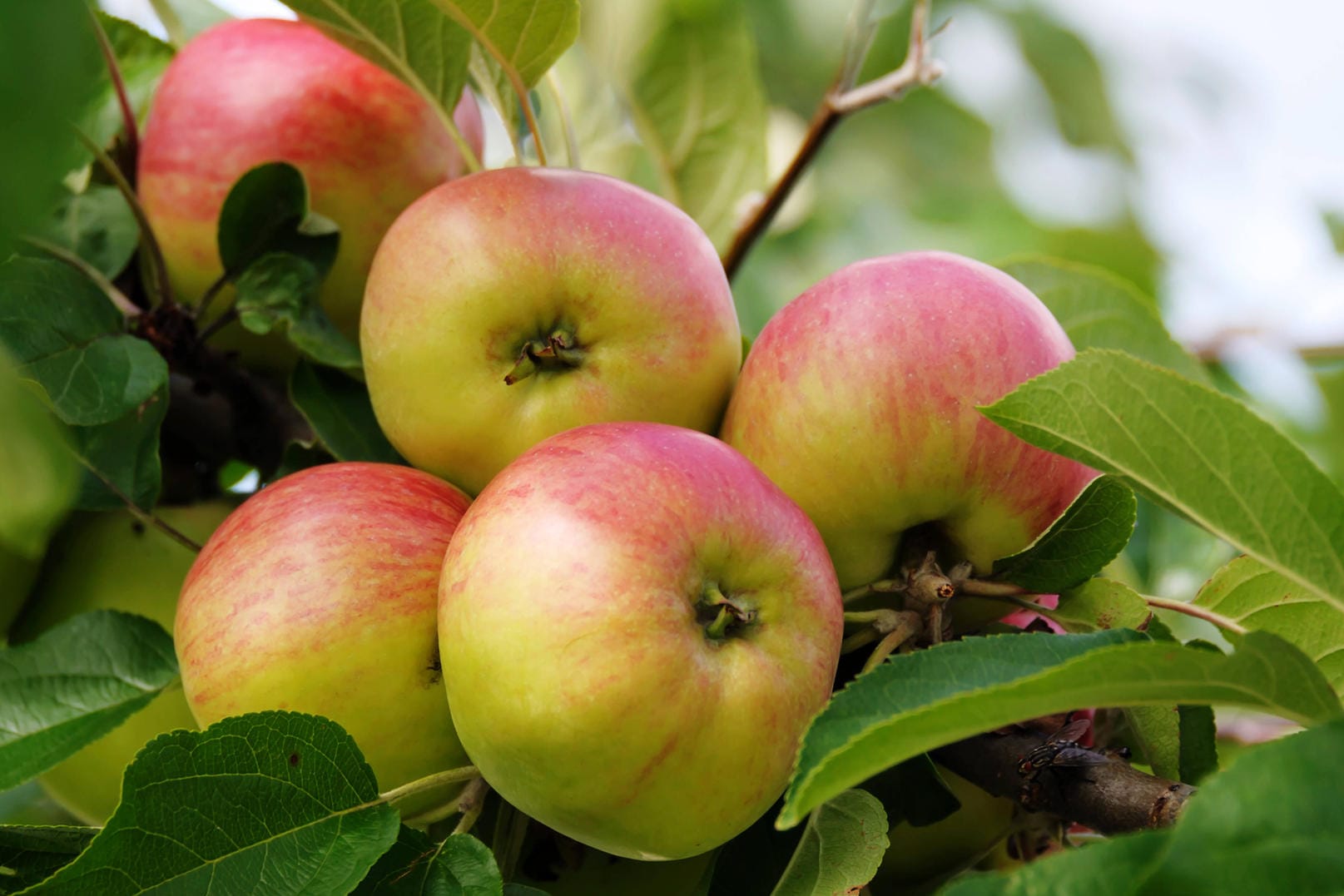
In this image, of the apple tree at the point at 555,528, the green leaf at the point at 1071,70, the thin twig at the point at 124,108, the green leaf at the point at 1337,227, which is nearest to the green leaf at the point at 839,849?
the apple tree at the point at 555,528

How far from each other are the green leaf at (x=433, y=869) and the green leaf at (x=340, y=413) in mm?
290

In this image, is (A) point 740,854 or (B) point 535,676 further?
(A) point 740,854

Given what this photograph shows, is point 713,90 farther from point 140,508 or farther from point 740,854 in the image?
point 740,854

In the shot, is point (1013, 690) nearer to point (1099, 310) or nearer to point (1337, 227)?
point (1099, 310)

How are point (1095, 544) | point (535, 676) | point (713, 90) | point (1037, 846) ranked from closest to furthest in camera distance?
point (535, 676) → point (1095, 544) → point (1037, 846) → point (713, 90)

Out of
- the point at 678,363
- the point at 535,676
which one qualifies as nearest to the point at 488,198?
the point at 678,363

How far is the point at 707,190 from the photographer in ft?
3.70

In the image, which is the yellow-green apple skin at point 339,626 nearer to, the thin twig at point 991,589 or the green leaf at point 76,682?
the green leaf at point 76,682

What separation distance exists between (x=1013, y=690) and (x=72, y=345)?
62 centimetres

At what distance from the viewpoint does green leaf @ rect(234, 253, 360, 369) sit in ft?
2.62

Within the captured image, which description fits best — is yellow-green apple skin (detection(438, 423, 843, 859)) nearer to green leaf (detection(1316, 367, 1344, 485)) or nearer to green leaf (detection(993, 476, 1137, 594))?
green leaf (detection(993, 476, 1137, 594))

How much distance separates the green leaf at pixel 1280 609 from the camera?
0.62 m

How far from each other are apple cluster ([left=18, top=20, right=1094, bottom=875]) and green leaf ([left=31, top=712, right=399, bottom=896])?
0.04 m

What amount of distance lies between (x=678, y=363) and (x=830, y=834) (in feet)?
0.92
